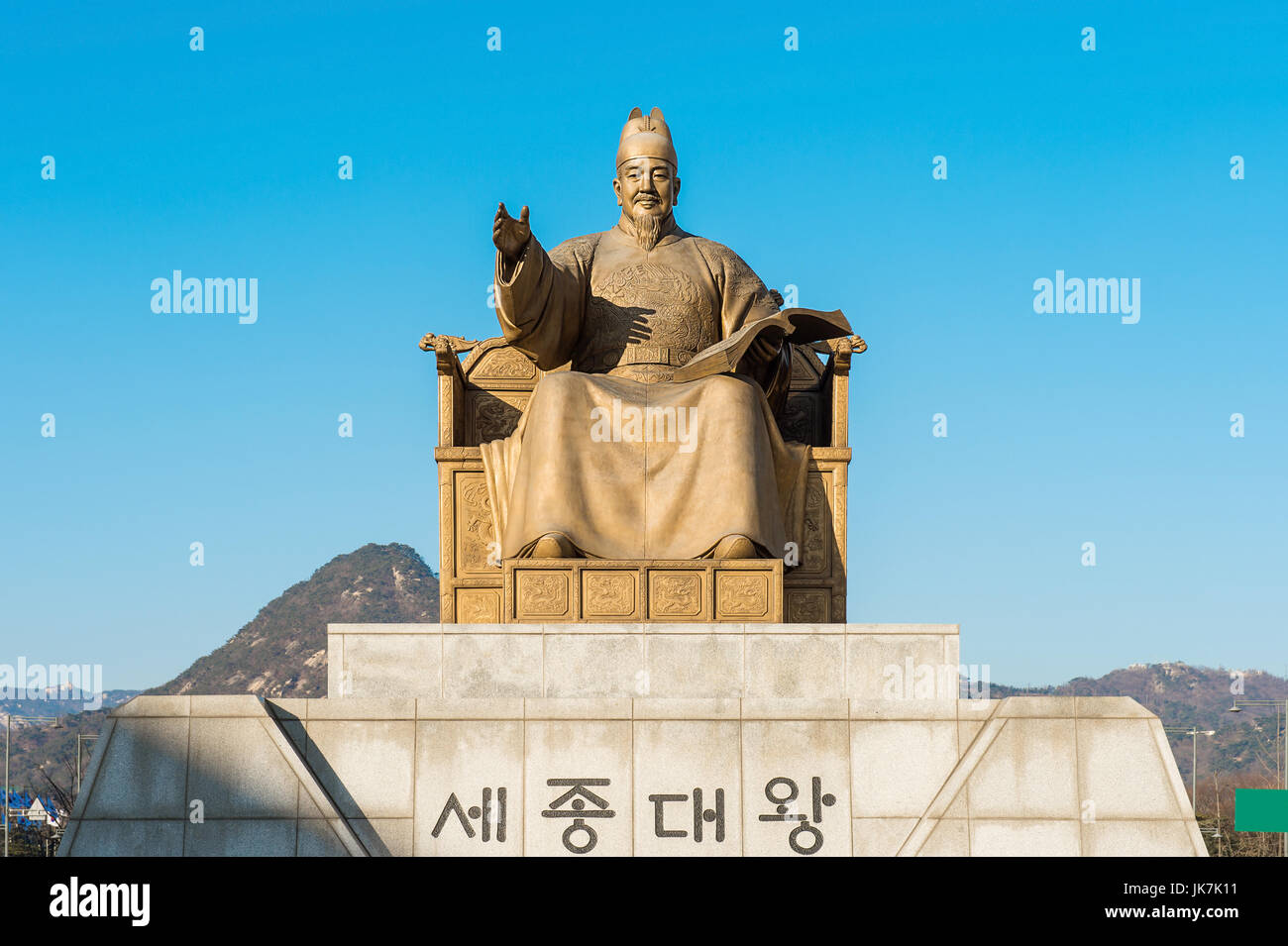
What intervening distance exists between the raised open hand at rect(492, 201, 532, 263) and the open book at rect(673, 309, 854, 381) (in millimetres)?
1278

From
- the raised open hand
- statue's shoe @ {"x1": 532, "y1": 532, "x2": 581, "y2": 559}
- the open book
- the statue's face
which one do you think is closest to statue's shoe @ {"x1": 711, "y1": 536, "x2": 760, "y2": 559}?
statue's shoe @ {"x1": 532, "y1": 532, "x2": 581, "y2": 559}

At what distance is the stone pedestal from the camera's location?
759 cm

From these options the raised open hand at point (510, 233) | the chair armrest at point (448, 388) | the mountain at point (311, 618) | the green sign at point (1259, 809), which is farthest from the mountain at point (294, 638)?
the green sign at point (1259, 809)

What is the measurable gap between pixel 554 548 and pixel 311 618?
47.8m

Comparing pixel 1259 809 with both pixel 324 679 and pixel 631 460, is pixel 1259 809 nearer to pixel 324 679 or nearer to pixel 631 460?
pixel 631 460

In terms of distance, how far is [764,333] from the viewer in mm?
10258

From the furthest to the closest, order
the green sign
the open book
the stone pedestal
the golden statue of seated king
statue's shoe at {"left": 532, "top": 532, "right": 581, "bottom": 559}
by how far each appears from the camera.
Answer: the open book → the golden statue of seated king → statue's shoe at {"left": 532, "top": 532, "right": 581, "bottom": 559} → the green sign → the stone pedestal

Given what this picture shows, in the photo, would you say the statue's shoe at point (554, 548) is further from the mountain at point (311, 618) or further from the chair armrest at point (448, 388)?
the mountain at point (311, 618)

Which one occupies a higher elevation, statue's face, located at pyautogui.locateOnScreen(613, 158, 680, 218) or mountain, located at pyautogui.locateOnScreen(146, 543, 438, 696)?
statue's face, located at pyautogui.locateOnScreen(613, 158, 680, 218)

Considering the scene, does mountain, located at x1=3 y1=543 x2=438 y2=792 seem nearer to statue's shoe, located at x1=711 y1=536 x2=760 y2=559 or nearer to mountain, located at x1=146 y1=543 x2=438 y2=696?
mountain, located at x1=146 y1=543 x2=438 y2=696

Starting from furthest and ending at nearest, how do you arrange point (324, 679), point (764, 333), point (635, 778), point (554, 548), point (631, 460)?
point (324, 679) → point (764, 333) → point (631, 460) → point (554, 548) → point (635, 778)

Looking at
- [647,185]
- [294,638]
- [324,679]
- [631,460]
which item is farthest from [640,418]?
[294,638]

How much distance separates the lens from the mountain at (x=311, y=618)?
48938mm

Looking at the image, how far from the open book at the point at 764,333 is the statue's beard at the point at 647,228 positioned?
1178 mm
